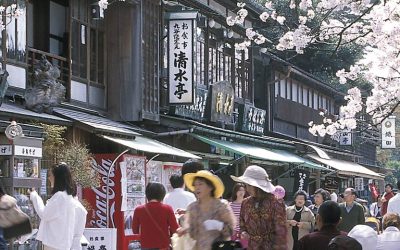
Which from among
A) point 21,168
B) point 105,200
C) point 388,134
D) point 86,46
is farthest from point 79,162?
point 388,134

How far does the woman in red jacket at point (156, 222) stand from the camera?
10.2 metres

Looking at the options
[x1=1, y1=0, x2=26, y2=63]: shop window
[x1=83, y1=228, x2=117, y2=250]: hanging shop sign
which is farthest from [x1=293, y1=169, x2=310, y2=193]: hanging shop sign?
[x1=83, y1=228, x2=117, y2=250]: hanging shop sign

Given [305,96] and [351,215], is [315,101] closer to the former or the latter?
[305,96]

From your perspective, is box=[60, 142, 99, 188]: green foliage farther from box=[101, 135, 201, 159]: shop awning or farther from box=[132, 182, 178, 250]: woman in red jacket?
box=[132, 182, 178, 250]: woman in red jacket

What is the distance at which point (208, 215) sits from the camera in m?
8.34

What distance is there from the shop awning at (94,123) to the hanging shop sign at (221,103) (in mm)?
5306

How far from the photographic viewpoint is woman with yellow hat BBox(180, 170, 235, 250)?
27.1 feet

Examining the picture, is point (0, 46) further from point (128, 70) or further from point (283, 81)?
point (283, 81)

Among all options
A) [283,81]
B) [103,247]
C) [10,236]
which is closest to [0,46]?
[103,247]

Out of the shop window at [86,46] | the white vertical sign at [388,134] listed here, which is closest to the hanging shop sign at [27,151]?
the shop window at [86,46]

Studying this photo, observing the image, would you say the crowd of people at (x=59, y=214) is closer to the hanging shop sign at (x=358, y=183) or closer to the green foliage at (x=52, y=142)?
the green foliage at (x=52, y=142)

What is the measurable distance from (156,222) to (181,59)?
10690 millimetres

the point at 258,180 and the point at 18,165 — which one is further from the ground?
the point at 18,165

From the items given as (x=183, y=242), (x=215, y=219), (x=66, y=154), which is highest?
(x=66, y=154)
